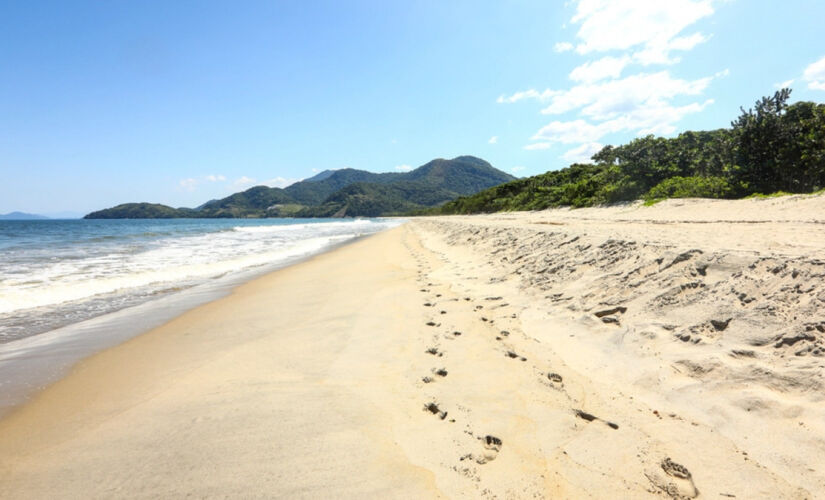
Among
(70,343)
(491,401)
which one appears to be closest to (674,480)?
(491,401)

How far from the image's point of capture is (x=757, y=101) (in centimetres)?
1927

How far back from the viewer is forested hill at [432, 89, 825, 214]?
1747 cm

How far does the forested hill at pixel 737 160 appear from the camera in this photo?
17.5 m

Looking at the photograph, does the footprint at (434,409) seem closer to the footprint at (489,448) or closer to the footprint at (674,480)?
the footprint at (489,448)

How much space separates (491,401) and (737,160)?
24509 mm

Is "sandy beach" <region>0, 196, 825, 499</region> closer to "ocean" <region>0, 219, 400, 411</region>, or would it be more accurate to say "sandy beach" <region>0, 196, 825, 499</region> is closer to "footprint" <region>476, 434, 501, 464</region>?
"footprint" <region>476, 434, 501, 464</region>

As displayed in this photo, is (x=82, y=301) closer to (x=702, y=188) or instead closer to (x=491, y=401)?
(x=491, y=401)

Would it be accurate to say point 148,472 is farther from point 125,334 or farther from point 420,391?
point 125,334

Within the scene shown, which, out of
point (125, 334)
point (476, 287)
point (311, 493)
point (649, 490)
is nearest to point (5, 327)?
point (125, 334)

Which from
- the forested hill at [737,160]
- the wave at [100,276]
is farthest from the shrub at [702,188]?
the wave at [100,276]

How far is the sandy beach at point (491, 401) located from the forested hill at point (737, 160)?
17.1 meters

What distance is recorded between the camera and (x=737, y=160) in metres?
19.7

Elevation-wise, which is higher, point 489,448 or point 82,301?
point 82,301

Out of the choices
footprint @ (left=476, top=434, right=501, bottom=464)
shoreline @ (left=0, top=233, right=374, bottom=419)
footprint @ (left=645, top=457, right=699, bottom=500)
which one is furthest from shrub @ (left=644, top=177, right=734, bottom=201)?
shoreline @ (left=0, top=233, right=374, bottom=419)
